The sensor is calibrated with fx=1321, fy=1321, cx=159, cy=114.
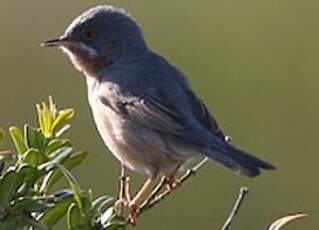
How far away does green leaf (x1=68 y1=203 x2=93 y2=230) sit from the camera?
7.35 ft

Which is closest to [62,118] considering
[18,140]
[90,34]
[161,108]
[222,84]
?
[18,140]

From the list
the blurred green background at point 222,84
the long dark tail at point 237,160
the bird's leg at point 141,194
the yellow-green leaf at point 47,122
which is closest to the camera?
the yellow-green leaf at point 47,122

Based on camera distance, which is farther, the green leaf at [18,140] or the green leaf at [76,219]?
the green leaf at [18,140]

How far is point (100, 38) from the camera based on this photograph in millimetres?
5062

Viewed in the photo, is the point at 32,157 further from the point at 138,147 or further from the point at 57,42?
the point at 57,42

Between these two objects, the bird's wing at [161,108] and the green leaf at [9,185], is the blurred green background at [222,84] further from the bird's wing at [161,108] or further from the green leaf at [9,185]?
the green leaf at [9,185]

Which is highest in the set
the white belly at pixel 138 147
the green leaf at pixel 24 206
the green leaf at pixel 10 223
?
the white belly at pixel 138 147

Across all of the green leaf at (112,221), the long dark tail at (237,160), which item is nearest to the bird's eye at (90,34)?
the long dark tail at (237,160)

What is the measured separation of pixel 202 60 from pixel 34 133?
580cm

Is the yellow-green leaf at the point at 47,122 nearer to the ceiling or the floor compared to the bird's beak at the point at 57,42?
nearer to the floor

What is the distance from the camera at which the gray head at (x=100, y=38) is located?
4.87m

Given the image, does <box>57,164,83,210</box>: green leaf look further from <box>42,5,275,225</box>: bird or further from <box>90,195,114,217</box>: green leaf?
<box>42,5,275,225</box>: bird

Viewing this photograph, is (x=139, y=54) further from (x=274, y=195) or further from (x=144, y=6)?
(x=144, y=6)

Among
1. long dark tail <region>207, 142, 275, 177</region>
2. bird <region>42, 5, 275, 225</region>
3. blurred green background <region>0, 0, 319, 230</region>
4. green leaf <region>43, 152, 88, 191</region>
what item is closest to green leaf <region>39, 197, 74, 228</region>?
green leaf <region>43, 152, 88, 191</region>
